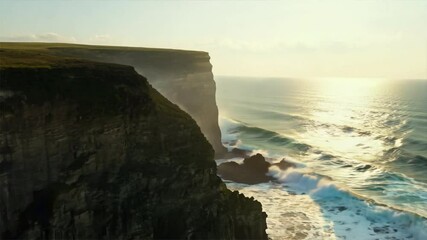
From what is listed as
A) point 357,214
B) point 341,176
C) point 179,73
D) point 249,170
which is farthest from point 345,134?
point 357,214

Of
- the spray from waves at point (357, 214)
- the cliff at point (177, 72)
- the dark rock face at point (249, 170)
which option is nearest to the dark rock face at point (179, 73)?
the cliff at point (177, 72)

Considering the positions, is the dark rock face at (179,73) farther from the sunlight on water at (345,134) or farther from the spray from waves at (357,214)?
the sunlight on water at (345,134)

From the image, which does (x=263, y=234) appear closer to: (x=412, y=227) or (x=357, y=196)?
(x=412, y=227)

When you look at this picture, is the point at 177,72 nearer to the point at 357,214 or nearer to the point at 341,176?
the point at 341,176

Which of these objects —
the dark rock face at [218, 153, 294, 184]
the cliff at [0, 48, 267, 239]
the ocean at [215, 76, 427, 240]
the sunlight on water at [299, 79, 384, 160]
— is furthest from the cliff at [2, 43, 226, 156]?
the sunlight on water at [299, 79, 384, 160]

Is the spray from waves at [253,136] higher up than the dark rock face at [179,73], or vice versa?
the dark rock face at [179,73]

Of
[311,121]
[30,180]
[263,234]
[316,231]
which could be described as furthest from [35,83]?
[311,121]

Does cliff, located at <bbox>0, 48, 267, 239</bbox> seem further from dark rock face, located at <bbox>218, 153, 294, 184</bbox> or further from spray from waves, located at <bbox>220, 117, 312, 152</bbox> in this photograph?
spray from waves, located at <bbox>220, 117, 312, 152</bbox>
